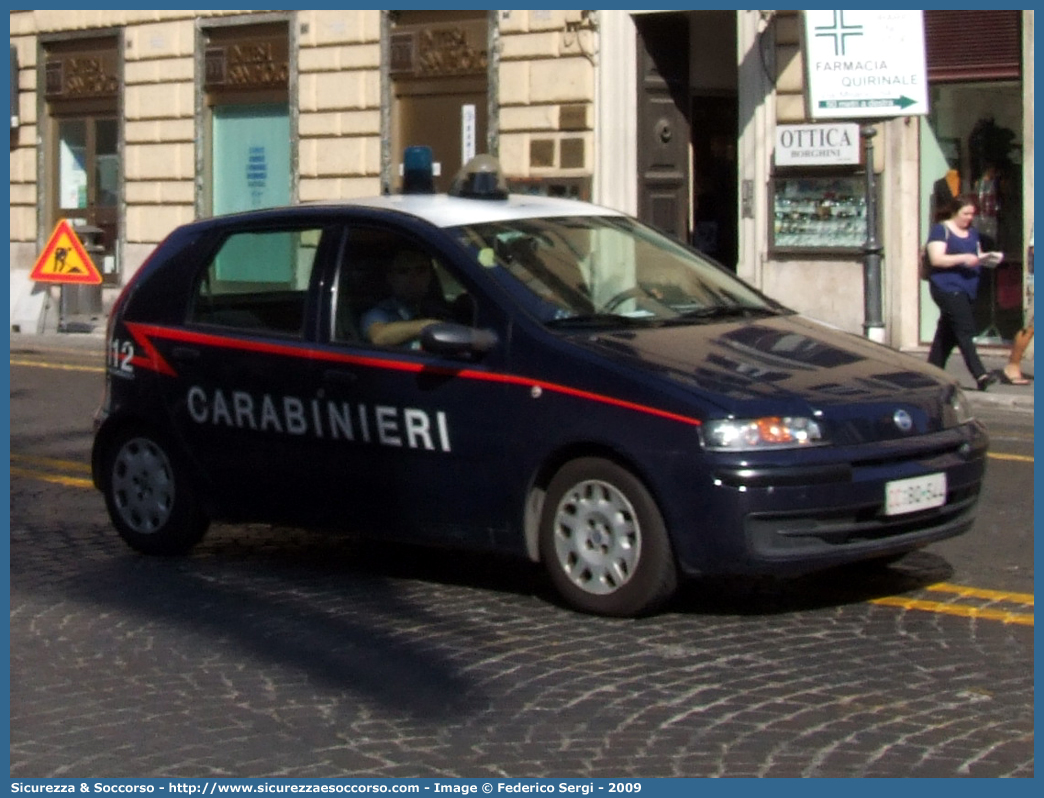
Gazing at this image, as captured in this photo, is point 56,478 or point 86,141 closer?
point 56,478

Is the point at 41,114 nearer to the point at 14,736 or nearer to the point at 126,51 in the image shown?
the point at 126,51

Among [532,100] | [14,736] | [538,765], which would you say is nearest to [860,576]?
[538,765]

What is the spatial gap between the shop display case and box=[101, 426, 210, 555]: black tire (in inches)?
482

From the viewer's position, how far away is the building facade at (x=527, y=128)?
20.1m

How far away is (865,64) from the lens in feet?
60.5

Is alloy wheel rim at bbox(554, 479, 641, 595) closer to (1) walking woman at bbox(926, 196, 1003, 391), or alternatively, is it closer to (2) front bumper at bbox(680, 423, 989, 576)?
(2) front bumper at bbox(680, 423, 989, 576)

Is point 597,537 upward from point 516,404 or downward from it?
downward

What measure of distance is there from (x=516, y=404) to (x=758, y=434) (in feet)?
3.37

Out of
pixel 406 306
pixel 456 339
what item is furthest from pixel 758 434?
pixel 406 306

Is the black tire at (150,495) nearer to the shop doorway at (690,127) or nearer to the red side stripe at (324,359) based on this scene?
the red side stripe at (324,359)

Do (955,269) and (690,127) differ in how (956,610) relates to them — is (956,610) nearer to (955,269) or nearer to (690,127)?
(955,269)

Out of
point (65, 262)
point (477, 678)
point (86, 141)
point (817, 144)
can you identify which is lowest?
point (477, 678)

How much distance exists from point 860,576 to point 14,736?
12.0 ft

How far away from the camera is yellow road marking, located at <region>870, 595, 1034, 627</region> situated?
7426 mm
